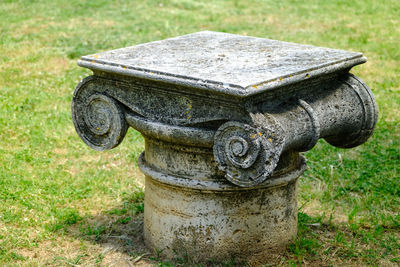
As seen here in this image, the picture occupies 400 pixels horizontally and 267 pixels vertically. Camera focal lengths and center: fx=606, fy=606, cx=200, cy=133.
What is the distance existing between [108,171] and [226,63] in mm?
2060

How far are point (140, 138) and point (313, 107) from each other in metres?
2.71

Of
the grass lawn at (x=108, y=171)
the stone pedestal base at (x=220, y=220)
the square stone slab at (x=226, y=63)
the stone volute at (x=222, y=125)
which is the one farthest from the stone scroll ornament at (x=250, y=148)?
the grass lawn at (x=108, y=171)

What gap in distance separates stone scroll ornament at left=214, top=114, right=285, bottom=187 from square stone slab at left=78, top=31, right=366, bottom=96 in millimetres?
201

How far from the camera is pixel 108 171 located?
208 inches

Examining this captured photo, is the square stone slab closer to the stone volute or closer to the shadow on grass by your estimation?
the stone volute

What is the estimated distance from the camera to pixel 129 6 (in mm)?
11250

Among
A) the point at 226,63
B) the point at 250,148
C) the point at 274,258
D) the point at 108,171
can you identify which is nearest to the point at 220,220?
the point at 274,258

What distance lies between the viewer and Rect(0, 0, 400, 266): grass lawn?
4051 millimetres

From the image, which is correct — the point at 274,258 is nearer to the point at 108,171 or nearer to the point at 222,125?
the point at 222,125

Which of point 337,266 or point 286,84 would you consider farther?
point 337,266

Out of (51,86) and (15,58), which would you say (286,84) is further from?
(15,58)

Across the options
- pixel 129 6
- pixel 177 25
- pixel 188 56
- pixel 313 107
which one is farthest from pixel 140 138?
pixel 129 6

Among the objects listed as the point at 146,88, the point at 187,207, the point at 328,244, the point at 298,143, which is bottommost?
the point at 328,244

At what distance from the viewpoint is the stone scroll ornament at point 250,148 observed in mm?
3123
